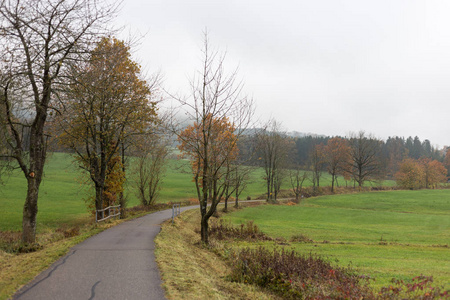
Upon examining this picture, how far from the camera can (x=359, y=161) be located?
234 ft

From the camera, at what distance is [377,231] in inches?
1077

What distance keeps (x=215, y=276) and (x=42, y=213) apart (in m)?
30.3

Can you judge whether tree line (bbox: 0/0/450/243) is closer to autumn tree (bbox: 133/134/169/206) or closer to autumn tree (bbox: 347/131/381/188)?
autumn tree (bbox: 133/134/169/206)

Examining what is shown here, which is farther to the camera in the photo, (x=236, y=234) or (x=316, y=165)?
(x=316, y=165)

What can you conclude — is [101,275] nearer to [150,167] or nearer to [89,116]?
[89,116]

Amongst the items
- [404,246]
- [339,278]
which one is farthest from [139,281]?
[404,246]

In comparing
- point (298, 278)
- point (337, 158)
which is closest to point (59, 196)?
point (298, 278)

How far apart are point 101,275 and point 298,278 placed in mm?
5207

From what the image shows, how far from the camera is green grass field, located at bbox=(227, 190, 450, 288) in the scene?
13062 millimetres

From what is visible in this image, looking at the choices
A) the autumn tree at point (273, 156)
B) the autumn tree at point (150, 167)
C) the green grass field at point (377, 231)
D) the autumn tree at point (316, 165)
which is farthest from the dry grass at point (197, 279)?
the autumn tree at point (316, 165)

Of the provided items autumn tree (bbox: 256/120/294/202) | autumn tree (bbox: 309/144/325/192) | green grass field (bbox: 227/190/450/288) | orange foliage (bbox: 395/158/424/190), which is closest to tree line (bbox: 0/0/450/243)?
green grass field (bbox: 227/190/450/288)

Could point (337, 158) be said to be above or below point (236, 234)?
above

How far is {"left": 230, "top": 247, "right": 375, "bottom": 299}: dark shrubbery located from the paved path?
9.01ft

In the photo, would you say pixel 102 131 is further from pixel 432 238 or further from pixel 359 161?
pixel 359 161
